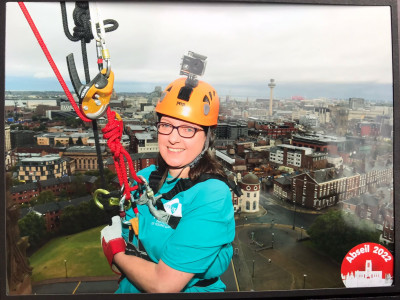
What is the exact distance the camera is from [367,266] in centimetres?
263

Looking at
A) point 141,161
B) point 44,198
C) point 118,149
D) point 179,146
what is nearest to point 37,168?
point 44,198

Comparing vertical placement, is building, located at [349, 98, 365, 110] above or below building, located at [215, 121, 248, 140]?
above

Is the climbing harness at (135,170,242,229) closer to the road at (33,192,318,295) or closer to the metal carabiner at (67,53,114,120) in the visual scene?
the road at (33,192,318,295)

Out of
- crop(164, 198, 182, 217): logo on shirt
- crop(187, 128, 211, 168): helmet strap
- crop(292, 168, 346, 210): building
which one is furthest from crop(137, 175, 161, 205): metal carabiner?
crop(292, 168, 346, 210): building

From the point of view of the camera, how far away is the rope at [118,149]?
2.34 metres

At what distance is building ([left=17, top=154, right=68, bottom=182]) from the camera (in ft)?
8.14

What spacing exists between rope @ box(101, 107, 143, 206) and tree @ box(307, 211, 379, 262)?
152cm

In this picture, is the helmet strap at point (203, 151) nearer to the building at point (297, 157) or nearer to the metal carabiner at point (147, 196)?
the metal carabiner at point (147, 196)

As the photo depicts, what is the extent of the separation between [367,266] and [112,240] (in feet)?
6.94

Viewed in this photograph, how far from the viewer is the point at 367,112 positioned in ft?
8.29

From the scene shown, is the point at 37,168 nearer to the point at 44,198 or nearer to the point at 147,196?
the point at 44,198

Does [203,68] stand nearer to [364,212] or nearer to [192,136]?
[192,136]

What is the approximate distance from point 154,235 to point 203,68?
4.36 feet

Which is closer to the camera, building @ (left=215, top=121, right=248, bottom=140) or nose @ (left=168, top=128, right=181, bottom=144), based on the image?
nose @ (left=168, top=128, right=181, bottom=144)
